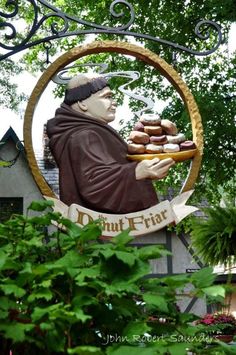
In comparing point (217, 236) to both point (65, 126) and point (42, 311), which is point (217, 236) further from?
point (42, 311)

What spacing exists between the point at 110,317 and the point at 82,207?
14.9ft

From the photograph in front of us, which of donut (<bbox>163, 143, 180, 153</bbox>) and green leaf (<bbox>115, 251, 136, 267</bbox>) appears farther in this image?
donut (<bbox>163, 143, 180, 153</bbox>)

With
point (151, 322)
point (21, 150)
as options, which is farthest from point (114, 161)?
point (151, 322)

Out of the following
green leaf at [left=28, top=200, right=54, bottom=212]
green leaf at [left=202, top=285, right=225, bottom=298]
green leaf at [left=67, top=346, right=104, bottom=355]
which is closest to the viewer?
green leaf at [left=67, top=346, right=104, bottom=355]

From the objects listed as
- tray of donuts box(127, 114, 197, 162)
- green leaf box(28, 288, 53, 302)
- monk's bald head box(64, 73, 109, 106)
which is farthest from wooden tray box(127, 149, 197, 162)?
green leaf box(28, 288, 53, 302)

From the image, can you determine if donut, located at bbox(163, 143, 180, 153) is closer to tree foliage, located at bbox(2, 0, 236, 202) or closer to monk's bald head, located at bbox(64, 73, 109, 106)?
monk's bald head, located at bbox(64, 73, 109, 106)

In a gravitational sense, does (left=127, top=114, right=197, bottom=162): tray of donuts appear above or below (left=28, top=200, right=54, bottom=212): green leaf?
above

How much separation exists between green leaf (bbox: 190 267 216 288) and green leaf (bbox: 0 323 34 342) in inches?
19.0

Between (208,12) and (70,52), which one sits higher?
(208,12)

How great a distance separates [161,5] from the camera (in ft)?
47.7

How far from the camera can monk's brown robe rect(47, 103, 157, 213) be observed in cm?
663

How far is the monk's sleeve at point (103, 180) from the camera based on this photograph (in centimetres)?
662

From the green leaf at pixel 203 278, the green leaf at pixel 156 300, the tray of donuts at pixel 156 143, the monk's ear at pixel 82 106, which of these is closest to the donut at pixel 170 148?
the tray of donuts at pixel 156 143

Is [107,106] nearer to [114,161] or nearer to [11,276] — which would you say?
[114,161]
